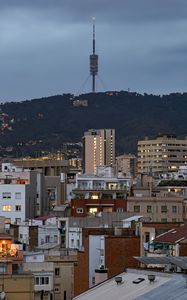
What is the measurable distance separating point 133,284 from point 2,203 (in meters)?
74.0

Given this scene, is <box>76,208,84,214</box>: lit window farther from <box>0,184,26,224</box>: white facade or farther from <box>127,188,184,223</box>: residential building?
<box>0,184,26,224</box>: white facade

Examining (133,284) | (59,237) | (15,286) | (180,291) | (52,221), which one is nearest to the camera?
(180,291)

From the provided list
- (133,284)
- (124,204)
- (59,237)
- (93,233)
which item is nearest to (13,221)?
(124,204)

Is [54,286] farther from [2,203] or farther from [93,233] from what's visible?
[2,203]

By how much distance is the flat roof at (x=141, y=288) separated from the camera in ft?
106

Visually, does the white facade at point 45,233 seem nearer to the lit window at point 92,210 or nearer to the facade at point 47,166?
the lit window at point 92,210

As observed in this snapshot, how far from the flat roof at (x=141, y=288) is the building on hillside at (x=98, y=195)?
185ft

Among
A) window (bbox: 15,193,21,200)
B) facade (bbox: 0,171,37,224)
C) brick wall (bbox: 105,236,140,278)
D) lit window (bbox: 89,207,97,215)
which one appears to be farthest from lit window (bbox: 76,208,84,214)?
brick wall (bbox: 105,236,140,278)

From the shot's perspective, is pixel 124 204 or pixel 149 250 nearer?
pixel 149 250

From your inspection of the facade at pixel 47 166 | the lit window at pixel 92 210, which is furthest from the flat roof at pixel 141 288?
the facade at pixel 47 166

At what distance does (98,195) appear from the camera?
102 m

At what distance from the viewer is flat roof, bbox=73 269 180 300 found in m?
32.4

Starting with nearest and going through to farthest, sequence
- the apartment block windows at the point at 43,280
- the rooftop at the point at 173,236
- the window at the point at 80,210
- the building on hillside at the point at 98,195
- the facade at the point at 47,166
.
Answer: the rooftop at the point at 173,236 → the apartment block windows at the point at 43,280 → the window at the point at 80,210 → the building on hillside at the point at 98,195 → the facade at the point at 47,166

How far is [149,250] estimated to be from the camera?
159 ft
